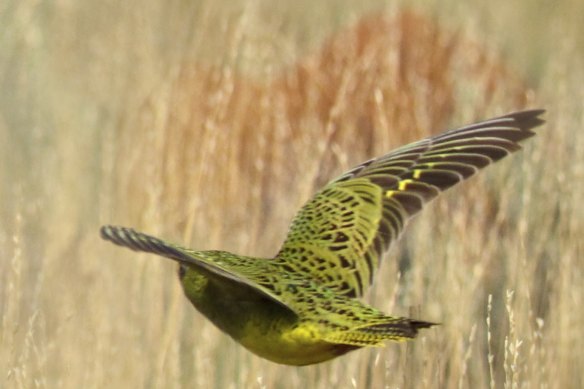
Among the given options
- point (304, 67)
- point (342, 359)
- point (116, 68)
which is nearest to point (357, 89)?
point (304, 67)

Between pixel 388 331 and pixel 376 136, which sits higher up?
pixel 376 136

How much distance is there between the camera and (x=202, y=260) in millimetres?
3350

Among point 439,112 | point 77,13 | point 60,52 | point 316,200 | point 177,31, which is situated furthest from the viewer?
point 77,13

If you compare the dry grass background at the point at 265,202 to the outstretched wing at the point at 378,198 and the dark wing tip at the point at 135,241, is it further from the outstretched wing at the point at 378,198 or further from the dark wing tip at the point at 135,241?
the dark wing tip at the point at 135,241

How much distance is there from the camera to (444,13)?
41.3ft

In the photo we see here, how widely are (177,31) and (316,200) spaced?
478 cm

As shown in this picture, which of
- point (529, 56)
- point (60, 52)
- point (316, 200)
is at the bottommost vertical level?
point (316, 200)

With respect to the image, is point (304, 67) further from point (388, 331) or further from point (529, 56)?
point (529, 56)

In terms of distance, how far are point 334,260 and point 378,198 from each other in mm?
328

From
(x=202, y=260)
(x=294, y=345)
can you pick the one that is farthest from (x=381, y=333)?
(x=202, y=260)

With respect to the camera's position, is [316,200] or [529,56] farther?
[529,56]

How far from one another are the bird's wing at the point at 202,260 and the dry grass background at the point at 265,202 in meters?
0.34

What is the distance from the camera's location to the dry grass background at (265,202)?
4.96m

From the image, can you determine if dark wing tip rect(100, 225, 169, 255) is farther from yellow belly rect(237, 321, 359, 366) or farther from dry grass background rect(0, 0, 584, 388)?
dry grass background rect(0, 0, 584, 388)
